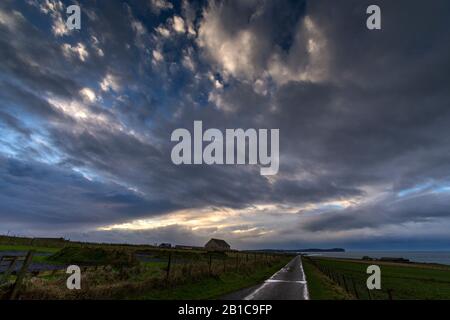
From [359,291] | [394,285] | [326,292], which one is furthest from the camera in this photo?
[394,285]

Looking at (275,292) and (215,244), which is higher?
(215,244)

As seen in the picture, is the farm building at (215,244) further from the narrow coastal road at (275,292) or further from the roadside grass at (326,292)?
the narrow coastal road at (275,292)

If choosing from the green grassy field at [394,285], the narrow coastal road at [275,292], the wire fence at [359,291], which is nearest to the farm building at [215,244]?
the green grassy field at [394,285]

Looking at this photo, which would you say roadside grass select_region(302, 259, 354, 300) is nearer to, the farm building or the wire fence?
the wire fence

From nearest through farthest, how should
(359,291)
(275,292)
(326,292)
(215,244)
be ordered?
(275,292)
(326,292)
(359,291)
(215,244)

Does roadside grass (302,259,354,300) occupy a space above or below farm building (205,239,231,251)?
below

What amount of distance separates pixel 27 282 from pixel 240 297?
32.8 ft

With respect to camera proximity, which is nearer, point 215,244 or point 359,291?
point 359,291

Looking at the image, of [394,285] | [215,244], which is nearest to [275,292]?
[394,285]

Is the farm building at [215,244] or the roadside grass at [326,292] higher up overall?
the farm building at [215,244]

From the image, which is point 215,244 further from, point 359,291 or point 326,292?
point 326,292

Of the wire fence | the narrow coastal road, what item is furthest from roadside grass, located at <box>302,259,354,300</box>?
the wire fence
